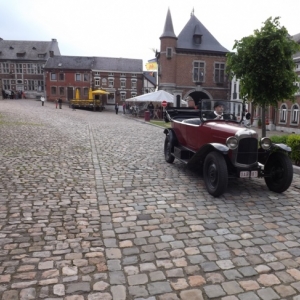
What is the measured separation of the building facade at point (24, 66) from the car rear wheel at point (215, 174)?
60.1m

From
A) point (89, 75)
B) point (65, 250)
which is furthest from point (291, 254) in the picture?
point (89, 75)

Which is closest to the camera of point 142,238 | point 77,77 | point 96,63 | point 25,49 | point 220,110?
point 142,238

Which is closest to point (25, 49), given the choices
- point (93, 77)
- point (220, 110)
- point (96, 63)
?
point (96, 63)

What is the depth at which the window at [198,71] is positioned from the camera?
34.8m

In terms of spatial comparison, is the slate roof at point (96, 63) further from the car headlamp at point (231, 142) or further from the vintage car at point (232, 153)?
the car headlamp at point (231, 142)

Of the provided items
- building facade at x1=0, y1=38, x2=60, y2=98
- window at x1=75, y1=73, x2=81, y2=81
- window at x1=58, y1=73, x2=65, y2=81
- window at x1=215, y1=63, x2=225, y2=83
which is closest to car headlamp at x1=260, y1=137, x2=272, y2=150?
window at x1=215, y1=63, x2=225, y2=83

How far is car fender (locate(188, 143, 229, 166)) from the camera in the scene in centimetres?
536

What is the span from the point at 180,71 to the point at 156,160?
27.5 meters

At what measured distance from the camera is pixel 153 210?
4.75 meters

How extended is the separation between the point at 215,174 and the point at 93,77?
51.2m

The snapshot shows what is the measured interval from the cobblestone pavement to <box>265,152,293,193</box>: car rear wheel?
0.70ft

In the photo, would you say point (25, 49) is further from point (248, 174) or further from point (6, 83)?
point (248, 174)

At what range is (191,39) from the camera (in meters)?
35.2

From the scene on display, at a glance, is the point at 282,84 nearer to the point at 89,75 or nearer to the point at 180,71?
the point at 180,71
